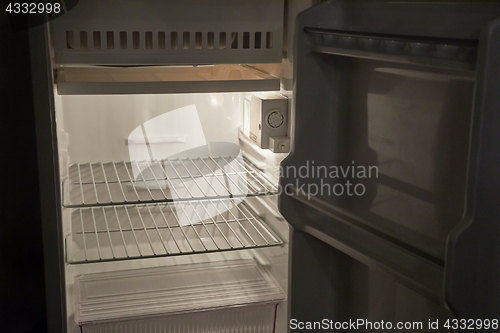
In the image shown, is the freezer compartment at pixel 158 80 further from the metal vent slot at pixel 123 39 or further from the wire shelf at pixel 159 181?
the wire shelf at pixel 159 181

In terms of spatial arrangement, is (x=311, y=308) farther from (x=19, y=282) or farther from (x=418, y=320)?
(x=19, y=282)

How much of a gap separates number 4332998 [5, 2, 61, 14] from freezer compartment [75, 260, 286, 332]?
0.71 meters

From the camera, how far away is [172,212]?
1.65m

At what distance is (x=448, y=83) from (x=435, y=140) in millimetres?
93

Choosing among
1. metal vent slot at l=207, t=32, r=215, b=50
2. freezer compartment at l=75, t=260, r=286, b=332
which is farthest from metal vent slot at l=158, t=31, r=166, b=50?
freezer compartment at l=75, t=260, r=286, b=332

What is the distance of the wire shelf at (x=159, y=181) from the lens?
1.55m

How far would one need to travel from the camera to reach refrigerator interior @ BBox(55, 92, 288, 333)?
1453mm

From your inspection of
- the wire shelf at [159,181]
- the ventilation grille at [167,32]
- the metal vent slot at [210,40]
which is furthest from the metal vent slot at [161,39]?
the wire shelf at [159,181]

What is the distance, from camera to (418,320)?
98 centimetres

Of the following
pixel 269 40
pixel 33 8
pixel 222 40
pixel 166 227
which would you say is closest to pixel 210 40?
pixel 222 40

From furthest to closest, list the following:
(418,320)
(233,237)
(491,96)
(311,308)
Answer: (233,237), (311,308), (418,320), (491,96)

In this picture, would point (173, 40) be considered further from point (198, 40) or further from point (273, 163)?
point (273, 163)

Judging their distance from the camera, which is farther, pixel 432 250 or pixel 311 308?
pixel 311 308

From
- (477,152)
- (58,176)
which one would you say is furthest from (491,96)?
(58,176)
